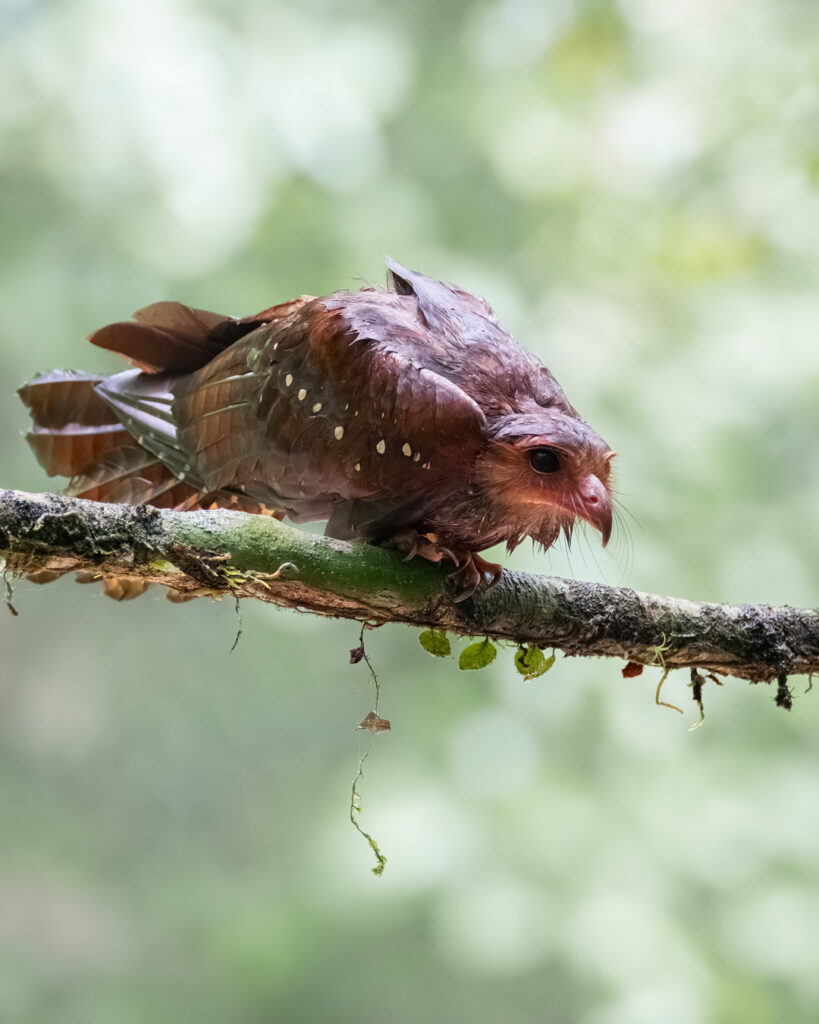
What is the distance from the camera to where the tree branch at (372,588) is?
5.47ft

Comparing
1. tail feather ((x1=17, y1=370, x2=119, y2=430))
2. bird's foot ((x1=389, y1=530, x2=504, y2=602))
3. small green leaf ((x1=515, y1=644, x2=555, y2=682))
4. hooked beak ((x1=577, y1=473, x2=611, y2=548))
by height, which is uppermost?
tail feather ((x1=17, y1=370, x2=119, y2=430))

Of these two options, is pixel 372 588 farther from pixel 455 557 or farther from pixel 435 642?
pixel 435 642

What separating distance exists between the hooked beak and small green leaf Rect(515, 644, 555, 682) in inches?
13.9

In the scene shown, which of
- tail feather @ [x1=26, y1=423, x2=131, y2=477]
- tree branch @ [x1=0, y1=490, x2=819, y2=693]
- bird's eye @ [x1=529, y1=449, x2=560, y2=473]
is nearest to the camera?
tree branch @ [x1=0, y1=490, x2=819, y2=693]

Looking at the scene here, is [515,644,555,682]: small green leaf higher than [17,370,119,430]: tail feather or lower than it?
lower

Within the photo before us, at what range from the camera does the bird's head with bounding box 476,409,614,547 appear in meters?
1.85

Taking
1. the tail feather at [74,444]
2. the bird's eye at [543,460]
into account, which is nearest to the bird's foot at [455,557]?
the bird's eye at [543,460]

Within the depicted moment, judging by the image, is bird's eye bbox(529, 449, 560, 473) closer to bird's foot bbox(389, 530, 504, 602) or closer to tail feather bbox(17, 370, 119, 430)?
bird's foot bbox(389, 530, 504, 602)

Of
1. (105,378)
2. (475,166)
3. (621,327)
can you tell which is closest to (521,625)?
(105,378)

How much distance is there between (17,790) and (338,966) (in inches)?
74.7

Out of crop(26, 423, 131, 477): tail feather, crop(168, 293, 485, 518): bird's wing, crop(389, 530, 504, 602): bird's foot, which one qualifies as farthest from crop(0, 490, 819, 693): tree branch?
crop(26, 423, 131, 477): tail feather

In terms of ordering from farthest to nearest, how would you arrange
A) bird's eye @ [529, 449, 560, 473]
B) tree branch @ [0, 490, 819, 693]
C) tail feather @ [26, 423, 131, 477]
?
tail feather @ [26, 423, 131, 477] < bird's eye @ [529, 449, 560, 473] < tree branch @ [0, 490, 819, 693]

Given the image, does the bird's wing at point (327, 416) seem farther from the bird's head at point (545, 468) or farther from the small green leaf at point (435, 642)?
the small green leaf at point (435, 642)

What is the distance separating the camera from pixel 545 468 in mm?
1862
